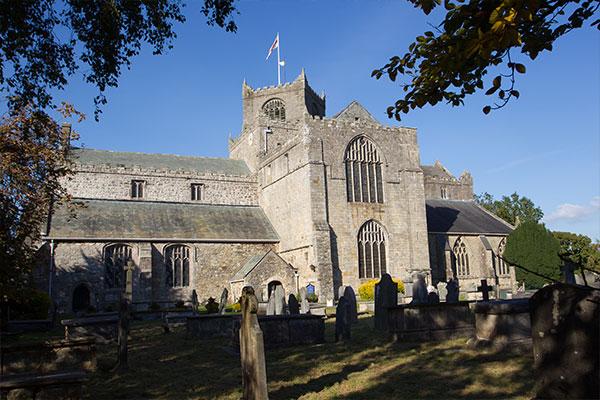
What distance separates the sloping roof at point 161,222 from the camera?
2844 cm

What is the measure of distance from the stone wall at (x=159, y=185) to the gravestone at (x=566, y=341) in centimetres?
3242

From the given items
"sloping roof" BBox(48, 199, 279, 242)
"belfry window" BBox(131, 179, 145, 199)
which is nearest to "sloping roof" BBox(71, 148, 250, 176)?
"belfry window" BBox(131, 179, 145, 199)

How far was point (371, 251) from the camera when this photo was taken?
30.5m

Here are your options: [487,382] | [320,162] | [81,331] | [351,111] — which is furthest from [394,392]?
[351,111]

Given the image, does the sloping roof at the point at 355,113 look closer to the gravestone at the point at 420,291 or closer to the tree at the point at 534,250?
the tree at the point at 534,250

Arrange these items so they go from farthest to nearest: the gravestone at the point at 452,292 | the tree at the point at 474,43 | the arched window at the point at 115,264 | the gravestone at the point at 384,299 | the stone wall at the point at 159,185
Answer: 1. the stone wall at the point at 159,185
2. the arched window at the point at 115,264
3. the gravestone at the point at 452,292
4. the gravestone at the point at 384,299
5. the tree at the point at 474,43

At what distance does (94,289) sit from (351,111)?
65.3ft

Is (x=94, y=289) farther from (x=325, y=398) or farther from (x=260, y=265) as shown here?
(x=325, y=398)

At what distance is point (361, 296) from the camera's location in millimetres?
27969

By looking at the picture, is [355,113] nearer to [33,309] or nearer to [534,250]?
[534,250]

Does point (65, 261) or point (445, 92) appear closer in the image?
point (445, 92)

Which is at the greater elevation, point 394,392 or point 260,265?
point 260,265

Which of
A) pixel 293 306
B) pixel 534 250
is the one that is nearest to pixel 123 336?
pixel 293 306

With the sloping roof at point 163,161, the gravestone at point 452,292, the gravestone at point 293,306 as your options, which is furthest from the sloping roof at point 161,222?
the gravestone at point 452,292
